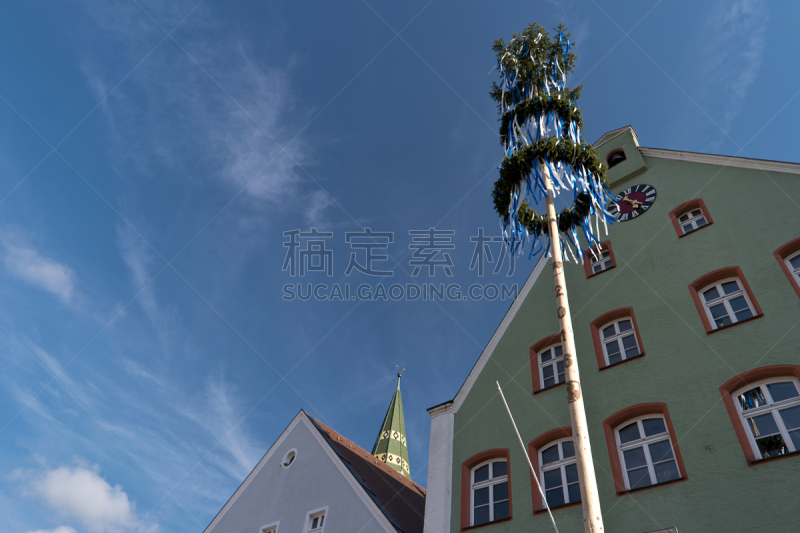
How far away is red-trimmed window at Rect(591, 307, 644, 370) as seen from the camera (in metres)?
13.7

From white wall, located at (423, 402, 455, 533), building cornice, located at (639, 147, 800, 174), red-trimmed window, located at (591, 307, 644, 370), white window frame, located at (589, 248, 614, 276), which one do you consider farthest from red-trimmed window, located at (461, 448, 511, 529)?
building cornice, located at (639, 147, 800, 174)

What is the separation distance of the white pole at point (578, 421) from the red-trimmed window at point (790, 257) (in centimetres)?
618

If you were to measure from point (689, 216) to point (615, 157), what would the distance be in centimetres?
505

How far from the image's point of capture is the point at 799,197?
1345 cm

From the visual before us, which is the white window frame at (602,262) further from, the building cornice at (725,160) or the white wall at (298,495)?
the white wall at (298,495)

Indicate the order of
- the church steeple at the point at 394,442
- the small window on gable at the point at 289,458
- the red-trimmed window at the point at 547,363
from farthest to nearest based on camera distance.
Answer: the church steeple at the point at 394,442
the small window on gable at the point at 289,458
the red-trimmed window at the point at 547,363

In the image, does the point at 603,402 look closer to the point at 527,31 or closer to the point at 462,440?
the point at 462,440

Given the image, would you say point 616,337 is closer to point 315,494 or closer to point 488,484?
point 488,484

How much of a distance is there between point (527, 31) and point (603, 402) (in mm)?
10598

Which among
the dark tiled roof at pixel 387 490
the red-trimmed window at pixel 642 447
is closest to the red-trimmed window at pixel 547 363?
the red-trimmed window at pixel 642 447

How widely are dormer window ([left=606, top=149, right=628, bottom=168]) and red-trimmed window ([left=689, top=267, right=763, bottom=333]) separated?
7.39 meters

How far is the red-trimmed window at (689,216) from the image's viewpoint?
592 inches

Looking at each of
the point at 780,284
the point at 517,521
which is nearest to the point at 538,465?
the point at 517,521

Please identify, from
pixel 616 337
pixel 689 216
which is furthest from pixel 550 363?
pixel 689 216
